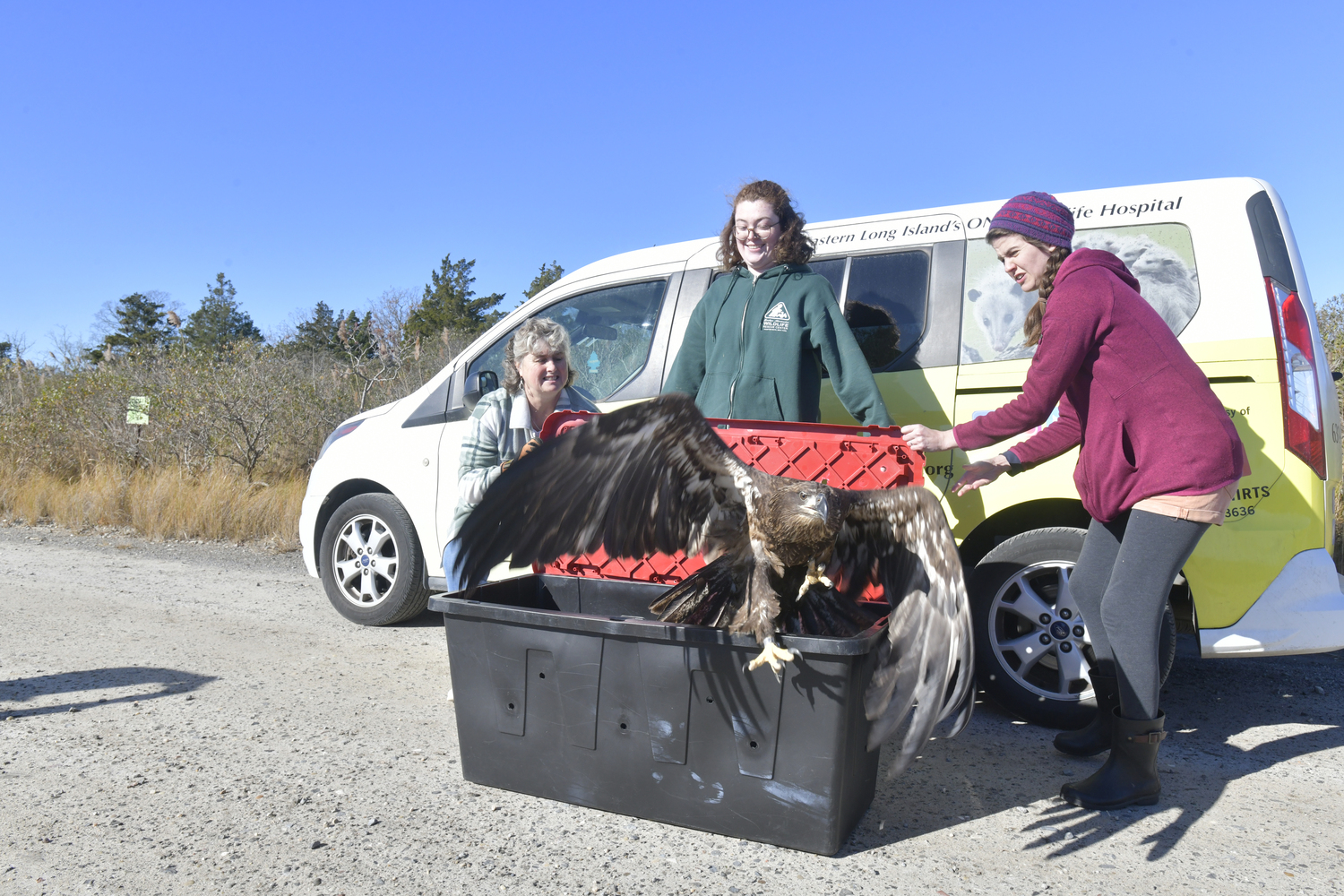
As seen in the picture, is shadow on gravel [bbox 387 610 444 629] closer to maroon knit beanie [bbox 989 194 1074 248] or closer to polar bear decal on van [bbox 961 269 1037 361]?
polar bear decal on van [bbox 961 269 1037 361]

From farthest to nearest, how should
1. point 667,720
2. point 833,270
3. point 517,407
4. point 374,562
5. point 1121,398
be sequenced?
point 374,562 < point 833,270 < point 517,407 < point 1121,398 < point 667,720

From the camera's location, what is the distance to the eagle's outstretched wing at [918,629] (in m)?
2.34

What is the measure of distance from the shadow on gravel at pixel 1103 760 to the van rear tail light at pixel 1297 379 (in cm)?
117

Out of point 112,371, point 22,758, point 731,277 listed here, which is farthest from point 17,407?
point 731,277

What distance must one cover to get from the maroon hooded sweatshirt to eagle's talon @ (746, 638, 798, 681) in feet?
3.21

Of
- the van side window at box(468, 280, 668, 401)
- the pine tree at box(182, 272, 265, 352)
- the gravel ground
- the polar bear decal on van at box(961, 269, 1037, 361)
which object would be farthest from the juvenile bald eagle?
the pine tree at box(182, 272, 265, 352)

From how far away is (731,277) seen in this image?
3.65m

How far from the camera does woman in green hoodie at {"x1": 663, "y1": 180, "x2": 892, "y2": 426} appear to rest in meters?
3.39

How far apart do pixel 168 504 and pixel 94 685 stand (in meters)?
5.55

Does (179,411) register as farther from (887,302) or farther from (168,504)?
(887,302)

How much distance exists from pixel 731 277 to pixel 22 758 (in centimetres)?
330

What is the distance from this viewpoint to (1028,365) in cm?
Result: 355

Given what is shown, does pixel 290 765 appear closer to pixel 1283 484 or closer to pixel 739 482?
pixel 739 482

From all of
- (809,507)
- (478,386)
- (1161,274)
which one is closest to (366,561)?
(478,386)
